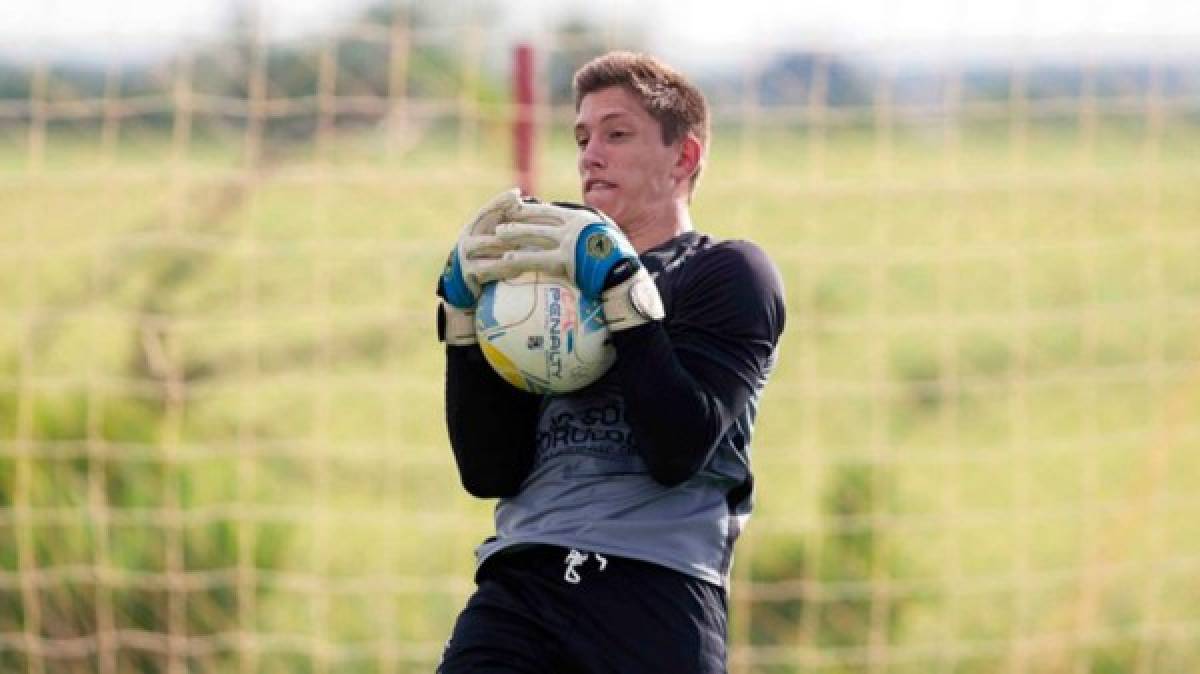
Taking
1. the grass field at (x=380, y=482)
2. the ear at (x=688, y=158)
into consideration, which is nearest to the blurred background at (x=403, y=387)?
the grass field at (x=380, y=482)

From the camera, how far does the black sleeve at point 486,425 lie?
3.71 m

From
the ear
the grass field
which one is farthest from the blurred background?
the ear

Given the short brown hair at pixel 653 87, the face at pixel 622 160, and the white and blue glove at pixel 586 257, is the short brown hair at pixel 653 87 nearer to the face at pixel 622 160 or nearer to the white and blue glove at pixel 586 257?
the face at pixel 622 160

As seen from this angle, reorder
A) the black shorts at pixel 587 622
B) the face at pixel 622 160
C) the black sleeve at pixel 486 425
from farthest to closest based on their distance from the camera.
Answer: the face at pixel 622 160, the black sleeve at pixel 486 425, the black shorts at pixel 587 622

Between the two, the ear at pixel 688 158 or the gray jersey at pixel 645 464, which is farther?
the ear at pixel 688 158

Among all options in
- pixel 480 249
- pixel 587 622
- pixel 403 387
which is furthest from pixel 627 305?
pixel 403 387

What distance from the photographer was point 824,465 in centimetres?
773

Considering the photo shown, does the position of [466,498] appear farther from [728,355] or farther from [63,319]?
[728,355]

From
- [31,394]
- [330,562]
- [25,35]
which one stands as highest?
[25,35]

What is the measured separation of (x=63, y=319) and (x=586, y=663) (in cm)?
515

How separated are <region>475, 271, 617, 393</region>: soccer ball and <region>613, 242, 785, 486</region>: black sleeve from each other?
0.06m

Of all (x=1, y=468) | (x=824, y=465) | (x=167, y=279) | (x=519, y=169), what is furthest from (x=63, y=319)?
(x=824, y=465)

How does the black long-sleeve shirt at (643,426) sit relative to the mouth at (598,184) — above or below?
below

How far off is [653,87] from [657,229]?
0.81 feet
